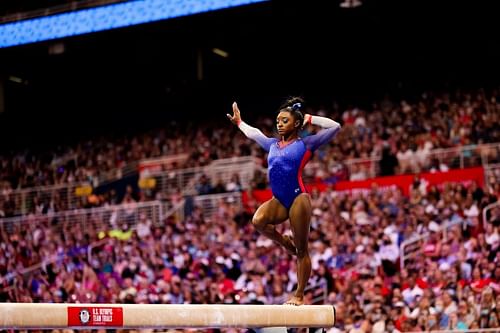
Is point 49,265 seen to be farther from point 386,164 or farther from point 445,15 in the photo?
point 445,15

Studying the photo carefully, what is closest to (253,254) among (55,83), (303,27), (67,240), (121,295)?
(121,295)

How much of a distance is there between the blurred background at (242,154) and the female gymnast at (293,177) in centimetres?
548

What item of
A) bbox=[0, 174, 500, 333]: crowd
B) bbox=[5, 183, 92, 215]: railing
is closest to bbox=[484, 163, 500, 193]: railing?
bbox=[0, 174, 500, 333]: crowd

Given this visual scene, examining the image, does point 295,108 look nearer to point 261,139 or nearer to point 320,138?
point 320,138

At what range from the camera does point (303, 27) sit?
2402 cm

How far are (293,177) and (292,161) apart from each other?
15 centimetres

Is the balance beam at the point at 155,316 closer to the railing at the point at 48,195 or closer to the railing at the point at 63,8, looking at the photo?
the railing at the point at 63,8

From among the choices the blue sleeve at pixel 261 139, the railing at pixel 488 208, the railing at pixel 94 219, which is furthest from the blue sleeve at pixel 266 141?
the railing at pixel 94 219

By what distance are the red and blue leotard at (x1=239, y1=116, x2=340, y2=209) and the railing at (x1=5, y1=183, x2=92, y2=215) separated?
15.7 m

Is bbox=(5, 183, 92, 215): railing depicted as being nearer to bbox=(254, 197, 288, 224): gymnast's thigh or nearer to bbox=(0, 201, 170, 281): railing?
bbox=(0, 201, 170, 281): railing

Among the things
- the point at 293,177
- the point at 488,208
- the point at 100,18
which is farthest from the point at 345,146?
the point at 293,177

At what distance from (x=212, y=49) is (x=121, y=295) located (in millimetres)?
10754

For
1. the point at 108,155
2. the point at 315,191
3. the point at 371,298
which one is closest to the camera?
the point at 371,298

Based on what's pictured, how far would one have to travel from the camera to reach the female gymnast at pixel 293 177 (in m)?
8.39
